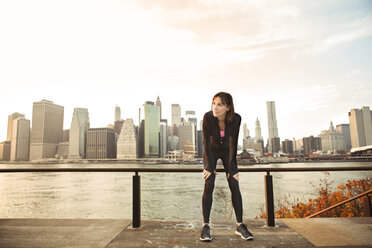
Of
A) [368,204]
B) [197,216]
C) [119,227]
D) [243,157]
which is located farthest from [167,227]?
[243,157]

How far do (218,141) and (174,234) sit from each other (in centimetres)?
141

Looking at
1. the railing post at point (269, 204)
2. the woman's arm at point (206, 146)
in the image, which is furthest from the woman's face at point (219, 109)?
the railing post at point (269, 204)

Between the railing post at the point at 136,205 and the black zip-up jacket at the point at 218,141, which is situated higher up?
the black zip-up jacket at the point at 218,141

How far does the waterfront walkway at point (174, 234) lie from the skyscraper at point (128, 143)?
12977 cm

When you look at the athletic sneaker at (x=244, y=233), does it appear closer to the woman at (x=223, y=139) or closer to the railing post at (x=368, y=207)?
the woman at (x=223, y=139)

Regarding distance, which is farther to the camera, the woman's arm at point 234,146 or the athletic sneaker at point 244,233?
the woman's arm at point 234,146

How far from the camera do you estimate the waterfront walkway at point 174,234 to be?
2893 mm

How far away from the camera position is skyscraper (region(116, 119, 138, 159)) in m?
134

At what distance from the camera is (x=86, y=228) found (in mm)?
3639

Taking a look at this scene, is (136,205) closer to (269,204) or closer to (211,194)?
(211,194)

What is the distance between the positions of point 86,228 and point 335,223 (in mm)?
3942

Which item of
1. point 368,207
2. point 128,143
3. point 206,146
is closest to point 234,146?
point 206,146

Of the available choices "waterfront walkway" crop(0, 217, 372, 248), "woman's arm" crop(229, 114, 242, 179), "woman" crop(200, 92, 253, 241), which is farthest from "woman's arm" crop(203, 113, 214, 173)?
"waterfront walkway" crop(0, 217, 372, 248)

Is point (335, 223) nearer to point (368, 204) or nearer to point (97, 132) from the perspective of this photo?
point (368, 204)
